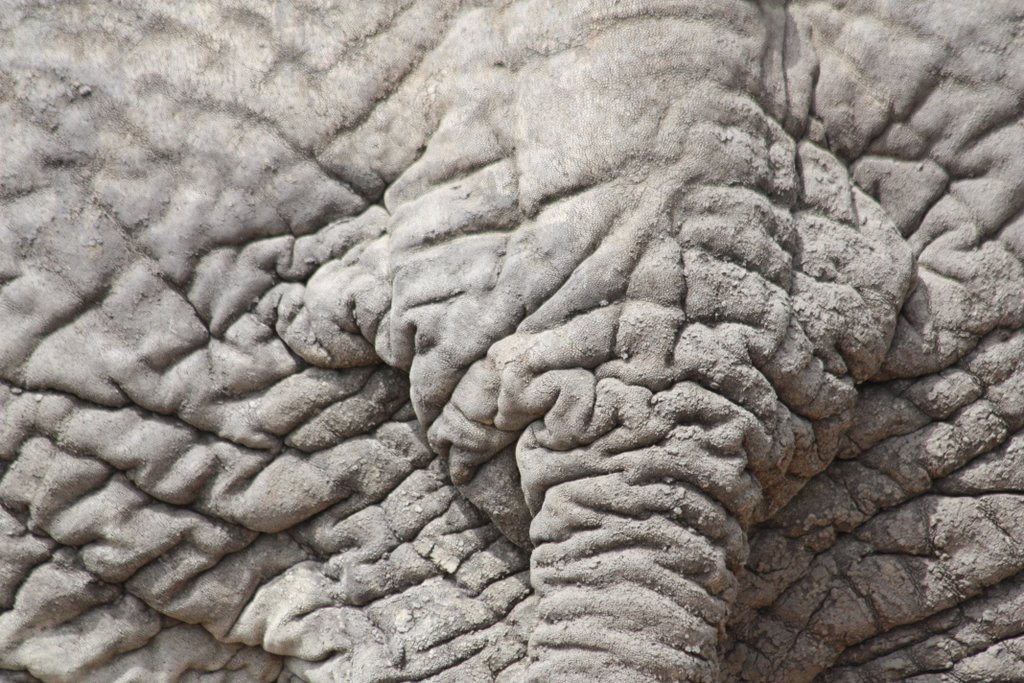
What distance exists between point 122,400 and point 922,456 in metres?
1.60

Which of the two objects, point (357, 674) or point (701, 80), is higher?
point (701, 80)

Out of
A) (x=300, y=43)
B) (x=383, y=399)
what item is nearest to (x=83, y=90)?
(x=300, y=43)

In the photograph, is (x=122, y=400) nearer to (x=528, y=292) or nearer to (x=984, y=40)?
(x=528, y=292)

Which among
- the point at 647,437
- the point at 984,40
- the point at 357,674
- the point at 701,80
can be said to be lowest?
the point at 357,674

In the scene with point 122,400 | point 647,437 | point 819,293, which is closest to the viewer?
point 647,437

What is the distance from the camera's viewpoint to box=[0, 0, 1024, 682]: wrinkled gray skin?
2201 millimetres

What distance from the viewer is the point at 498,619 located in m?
2.44

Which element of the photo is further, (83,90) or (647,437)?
(83,90)

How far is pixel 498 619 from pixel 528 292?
70cm

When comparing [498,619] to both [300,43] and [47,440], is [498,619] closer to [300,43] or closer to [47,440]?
[47,440]

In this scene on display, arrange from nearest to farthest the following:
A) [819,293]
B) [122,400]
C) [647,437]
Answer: [647,437] → [819,293] → [122,400]

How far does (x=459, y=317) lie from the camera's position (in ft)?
7.26

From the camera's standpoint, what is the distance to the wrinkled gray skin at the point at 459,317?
2201mm

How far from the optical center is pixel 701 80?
220cm
